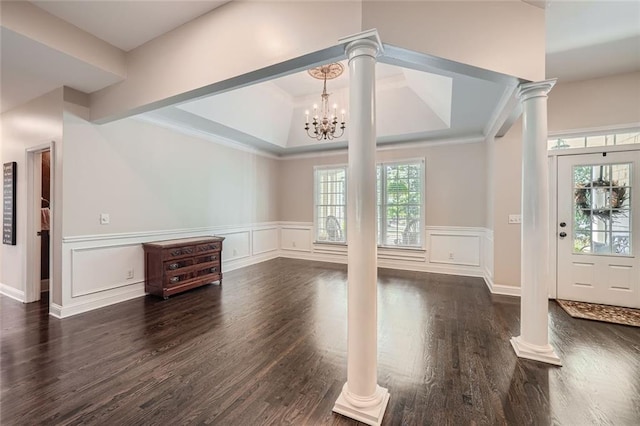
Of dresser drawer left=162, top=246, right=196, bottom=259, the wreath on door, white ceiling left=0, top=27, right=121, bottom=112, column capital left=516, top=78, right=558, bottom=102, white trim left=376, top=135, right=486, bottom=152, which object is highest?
white ceiling left=0, top=27, right=121, bottom=112

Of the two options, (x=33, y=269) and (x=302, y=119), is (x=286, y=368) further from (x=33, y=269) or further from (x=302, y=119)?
(x=302, y=119)

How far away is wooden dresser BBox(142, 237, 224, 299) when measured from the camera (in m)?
3.86

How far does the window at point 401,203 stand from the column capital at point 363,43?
4122 millimetres

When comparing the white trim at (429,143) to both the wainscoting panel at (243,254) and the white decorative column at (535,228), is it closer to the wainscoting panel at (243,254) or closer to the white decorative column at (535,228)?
the wainscoting panel at (243,254)

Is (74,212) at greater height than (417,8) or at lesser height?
lesser

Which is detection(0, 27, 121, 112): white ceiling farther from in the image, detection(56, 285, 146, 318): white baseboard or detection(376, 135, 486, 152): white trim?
detection(376, 135, 486, 152): white trim

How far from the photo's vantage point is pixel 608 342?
103 inches

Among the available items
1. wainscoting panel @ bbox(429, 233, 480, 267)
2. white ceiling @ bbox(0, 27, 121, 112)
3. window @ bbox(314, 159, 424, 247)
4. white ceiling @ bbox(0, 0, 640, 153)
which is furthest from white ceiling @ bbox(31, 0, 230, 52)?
wainscoting panel @ bbox(429, 233, 480, 267)

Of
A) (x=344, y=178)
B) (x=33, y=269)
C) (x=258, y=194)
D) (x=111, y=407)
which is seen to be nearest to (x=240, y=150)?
(x=258, y=194)

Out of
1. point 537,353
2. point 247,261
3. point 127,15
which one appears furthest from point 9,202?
point 537,353

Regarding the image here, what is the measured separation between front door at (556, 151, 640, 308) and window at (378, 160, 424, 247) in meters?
2.21

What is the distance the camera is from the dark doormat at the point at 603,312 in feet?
10.1

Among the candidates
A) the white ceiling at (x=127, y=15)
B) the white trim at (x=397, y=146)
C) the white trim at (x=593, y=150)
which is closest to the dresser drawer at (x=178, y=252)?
the white ceiling at (x=127, y=15)

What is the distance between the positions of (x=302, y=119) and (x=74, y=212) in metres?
3.95
